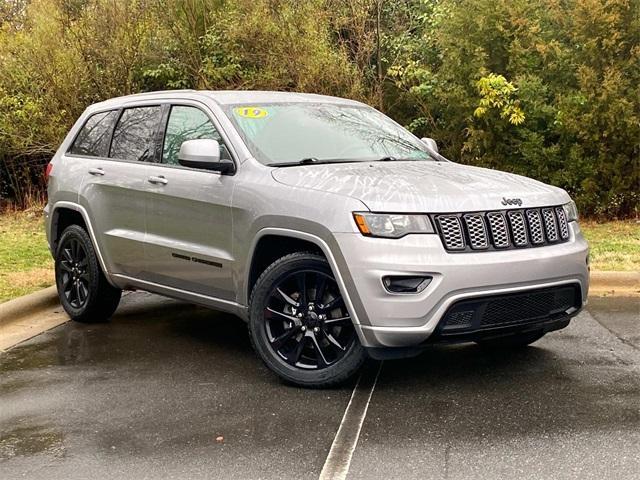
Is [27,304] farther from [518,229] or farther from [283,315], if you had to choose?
[518,229]

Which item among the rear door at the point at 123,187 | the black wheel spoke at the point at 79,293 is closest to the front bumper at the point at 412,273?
the rear door at the point at 123,187

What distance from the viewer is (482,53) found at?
11.7 metres

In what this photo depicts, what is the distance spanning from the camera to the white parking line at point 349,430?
3963 mm

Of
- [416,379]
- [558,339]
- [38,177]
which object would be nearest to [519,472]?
[416,379]

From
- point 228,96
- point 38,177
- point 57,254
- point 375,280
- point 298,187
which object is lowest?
point 38,177

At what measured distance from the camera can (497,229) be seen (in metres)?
4.90

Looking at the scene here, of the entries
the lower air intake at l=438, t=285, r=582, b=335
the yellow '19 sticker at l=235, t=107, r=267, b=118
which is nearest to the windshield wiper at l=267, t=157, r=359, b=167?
the yellow '19 sticker at l=235, t=107, r=267, b=118

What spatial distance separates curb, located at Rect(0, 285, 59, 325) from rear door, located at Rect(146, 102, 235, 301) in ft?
5.58

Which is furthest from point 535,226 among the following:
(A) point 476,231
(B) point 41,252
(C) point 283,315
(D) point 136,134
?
(B) point 41,252

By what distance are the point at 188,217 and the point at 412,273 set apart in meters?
1.83

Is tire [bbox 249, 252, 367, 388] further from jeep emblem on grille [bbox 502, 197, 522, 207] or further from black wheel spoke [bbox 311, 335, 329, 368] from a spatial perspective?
jeep emblem on grille [bbox 502, 197, 522, 207]

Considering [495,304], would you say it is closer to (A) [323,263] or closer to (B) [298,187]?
(A) [323,263]

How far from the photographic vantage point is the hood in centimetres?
484

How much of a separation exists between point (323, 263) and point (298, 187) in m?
0.49
